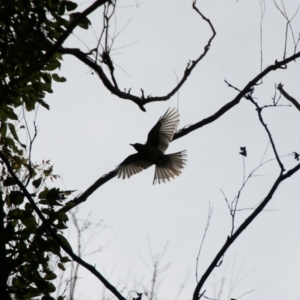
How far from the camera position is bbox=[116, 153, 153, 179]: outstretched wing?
748 cm

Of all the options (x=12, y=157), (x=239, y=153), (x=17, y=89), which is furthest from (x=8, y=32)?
(x=239, y=153)

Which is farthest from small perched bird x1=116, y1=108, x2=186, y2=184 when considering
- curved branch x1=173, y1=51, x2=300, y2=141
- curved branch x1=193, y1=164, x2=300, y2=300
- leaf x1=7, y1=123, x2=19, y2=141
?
curved branch x1=193, y1=164, x2=300, y2=300

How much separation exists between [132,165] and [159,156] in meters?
0.35

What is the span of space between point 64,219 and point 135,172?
13.4 ft

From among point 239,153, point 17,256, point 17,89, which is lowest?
point 17,256

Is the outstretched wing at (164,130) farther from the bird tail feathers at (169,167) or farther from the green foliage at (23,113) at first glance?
the green foliage at (23,113)

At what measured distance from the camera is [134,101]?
198 inches

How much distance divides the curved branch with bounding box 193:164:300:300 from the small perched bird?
163 inches

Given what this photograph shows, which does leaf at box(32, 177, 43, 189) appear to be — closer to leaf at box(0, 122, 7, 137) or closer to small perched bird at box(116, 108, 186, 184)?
leaf at box(0, 122, 7, 137)

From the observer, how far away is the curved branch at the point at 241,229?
289cm

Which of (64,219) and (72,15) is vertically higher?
(72,15)

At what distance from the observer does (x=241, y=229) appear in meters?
2.97

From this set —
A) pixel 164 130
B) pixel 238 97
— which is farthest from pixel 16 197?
pixel 164 130

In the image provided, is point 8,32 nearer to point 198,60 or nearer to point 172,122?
point 198,60
